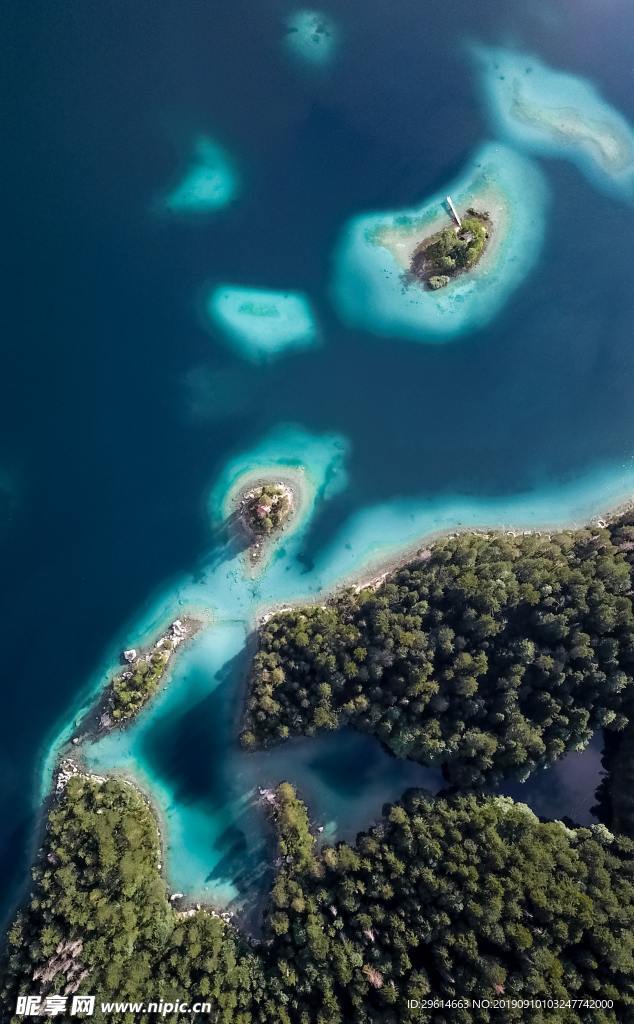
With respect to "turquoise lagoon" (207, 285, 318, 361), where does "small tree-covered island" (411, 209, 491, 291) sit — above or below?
above

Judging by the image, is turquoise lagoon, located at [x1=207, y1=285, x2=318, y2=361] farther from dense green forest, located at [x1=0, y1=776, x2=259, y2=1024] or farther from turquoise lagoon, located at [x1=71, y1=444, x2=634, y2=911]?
dense green forest, located at [x1=0, y1=776, x2=259, y2=1024]

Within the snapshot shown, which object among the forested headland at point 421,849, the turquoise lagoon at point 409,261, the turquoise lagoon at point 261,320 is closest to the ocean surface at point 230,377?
the turquoise lagoon at point 261,320

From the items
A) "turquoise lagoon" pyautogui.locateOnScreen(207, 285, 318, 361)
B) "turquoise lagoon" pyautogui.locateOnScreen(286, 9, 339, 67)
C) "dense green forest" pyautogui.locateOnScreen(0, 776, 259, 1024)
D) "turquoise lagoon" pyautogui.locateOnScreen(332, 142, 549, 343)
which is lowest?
"dense green forest" pyautogui.locateOnScreen(0, 776, 259, 1024)

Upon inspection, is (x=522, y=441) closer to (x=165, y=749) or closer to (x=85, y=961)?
(x=165, y=749)

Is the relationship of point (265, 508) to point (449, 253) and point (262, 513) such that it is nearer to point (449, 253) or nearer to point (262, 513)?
point (262, 513)

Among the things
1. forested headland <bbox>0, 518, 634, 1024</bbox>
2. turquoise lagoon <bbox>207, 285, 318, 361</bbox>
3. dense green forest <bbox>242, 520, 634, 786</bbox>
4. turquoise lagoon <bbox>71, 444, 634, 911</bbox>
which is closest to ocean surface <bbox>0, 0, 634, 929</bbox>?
turquoise lagoon <bbox>71, 444, 634, 911</bbox>

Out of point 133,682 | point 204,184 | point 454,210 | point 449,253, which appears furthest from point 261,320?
point 133,682

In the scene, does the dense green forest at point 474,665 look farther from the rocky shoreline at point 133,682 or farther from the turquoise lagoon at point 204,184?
the turquoise lagoon at point 204,184

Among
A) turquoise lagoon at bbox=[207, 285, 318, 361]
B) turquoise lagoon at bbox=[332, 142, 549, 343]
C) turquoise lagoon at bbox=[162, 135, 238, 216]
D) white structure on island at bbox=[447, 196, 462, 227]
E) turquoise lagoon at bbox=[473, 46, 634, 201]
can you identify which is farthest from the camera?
turquoise lagoon at bbox=[473, 46, 634, 201]
